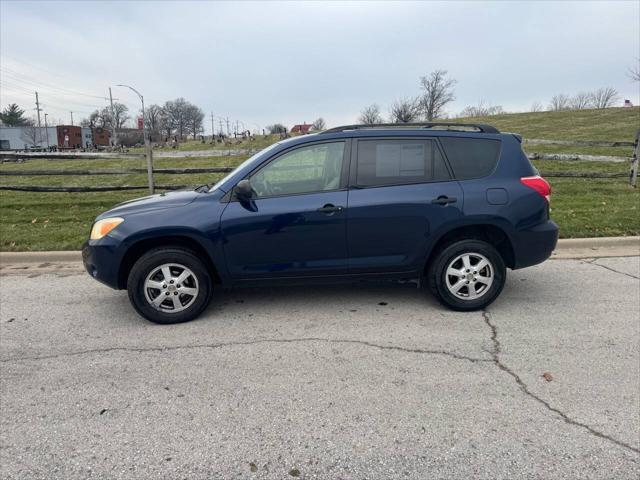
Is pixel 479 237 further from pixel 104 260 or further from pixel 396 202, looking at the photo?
pixel 104 260

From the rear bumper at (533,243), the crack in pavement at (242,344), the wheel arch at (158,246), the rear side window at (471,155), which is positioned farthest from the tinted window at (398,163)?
the wheel arch at (158,246)

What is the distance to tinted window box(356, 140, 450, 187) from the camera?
13.5 ft

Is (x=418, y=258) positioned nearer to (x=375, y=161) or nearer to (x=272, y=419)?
(x=375, y=161)

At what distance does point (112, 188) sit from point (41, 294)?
5731mm

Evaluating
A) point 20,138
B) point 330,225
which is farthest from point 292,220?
point 20,138

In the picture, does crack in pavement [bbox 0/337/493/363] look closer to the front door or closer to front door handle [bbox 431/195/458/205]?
the front door

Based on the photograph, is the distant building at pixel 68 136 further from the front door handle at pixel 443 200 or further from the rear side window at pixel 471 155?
the front door handle at pixel 443 200

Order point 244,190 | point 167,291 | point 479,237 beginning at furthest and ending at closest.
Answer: point 479,237, point 167,291, point 244,190

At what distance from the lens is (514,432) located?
2.50m

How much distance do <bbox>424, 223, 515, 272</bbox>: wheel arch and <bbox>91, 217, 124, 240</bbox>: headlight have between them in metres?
2.86

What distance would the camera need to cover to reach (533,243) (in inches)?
166

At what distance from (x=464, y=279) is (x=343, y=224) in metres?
1.26

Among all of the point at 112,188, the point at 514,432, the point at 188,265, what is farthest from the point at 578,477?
the point at 112,188

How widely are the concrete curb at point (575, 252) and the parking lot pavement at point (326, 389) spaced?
1.50 m
